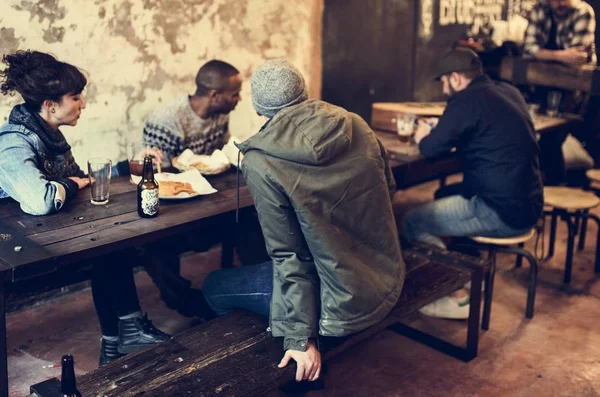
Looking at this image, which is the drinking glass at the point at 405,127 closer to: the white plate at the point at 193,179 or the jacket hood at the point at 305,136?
the white plate at the point at 193,179

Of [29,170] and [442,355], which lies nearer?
[29,170]

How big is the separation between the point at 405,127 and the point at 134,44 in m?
A: 1.77

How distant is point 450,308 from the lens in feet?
14.1

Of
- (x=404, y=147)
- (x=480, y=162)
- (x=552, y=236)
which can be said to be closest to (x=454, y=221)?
(x=480, y=162)

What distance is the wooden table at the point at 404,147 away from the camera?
4309 mm

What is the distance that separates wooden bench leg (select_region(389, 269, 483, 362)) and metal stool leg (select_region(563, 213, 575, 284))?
4.16 feet

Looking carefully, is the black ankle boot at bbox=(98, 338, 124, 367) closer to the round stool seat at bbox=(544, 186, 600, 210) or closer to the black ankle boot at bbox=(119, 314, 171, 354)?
the black ankle boot at bbox=(119, 314, 171, 354)

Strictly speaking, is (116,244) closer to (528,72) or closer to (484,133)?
(484,133)

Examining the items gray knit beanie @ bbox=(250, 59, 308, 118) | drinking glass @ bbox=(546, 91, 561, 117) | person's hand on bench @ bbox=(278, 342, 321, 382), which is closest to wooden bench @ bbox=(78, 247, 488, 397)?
person's hand on bench @ bbox=(278, 342, 321, 382)

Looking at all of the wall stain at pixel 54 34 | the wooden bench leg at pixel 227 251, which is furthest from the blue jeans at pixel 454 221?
the wall stain at pixel 54 34

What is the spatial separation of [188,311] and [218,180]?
0.69 meters

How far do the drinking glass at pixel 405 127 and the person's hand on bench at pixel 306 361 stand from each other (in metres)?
2.21

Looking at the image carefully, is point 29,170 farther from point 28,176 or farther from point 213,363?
point 213,363

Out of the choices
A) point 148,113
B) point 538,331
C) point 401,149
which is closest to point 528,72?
point 401,149
